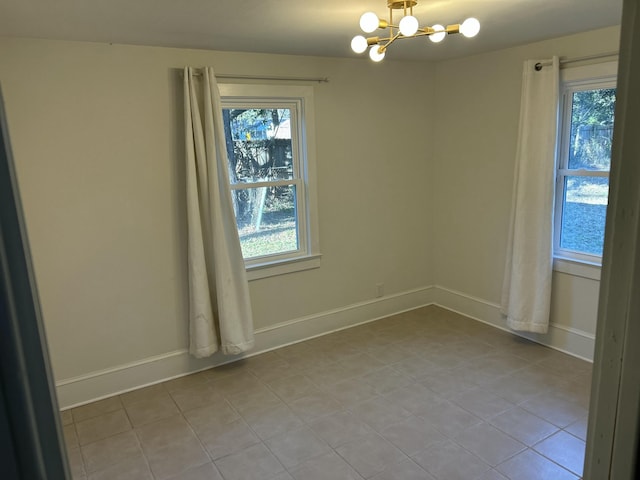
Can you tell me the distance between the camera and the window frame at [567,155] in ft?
10.5

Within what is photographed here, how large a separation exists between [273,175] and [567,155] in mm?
2252

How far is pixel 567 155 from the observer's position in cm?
355

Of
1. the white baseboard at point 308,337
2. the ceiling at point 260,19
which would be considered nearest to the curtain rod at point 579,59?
the ceiling at point 260,19

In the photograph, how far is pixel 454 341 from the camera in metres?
3.98

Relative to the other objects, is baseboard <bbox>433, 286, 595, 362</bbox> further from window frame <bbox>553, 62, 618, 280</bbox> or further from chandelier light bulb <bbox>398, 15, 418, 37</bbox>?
chandelier light bulb <bbox>398, 15, 418, 37</bbox>

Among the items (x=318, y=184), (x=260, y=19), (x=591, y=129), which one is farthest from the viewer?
(x=318, y=184)

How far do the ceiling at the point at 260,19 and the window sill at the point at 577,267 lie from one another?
1615mm

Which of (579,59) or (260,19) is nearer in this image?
(260,19)

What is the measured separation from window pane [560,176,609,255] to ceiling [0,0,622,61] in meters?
1.08

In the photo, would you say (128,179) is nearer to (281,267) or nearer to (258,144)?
(258,144)

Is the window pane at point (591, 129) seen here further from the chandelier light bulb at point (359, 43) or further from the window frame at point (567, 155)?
the chandelier light bulb at point (359, 43)

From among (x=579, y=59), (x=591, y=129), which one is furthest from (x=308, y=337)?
(x=579, y=59)

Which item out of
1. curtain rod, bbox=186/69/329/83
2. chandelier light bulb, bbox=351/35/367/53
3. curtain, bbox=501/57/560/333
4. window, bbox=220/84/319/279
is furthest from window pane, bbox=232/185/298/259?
curtain, bbox=501/57/560/333

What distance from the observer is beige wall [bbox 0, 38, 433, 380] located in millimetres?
2893
